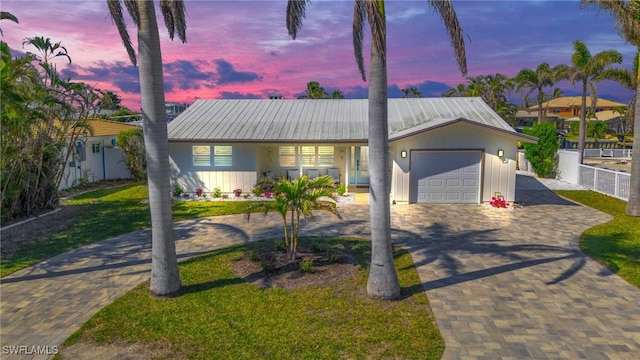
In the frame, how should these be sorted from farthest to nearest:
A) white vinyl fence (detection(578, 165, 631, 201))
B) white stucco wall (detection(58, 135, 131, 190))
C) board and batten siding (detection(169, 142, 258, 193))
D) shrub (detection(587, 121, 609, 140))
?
shrub (detection(587, 121, 609, 140)), white stucco wall (detection(58, 135, 131, 190)), board and batten siding (detection(169, 142, 258, 193)), white vinyl fence (detection(578, 165, 631, 201))

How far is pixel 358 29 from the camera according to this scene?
7.64m

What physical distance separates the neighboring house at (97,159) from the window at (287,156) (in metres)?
A: 9.66

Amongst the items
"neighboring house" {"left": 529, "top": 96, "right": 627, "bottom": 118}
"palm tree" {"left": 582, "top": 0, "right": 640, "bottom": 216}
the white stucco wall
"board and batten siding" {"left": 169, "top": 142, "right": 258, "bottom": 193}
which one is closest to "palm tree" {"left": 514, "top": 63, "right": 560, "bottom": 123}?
"palm tree" {"left": 582, "top": 0, "right": 640, "bottom": 216}

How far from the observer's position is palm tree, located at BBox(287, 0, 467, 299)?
6.89 m

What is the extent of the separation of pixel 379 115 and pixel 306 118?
14.1m

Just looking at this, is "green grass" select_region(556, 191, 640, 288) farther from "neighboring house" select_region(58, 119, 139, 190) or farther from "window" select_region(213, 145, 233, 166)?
"neighboring house" select_region(58, 119, 139, 190)

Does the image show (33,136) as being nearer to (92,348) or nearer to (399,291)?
(92,348)

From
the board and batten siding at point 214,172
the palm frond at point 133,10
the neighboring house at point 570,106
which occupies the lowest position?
the board and batten siding at point 214,172

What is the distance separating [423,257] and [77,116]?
16.7 m

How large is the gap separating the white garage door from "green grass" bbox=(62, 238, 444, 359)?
29.2ft

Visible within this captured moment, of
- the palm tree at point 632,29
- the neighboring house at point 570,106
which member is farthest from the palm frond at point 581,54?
the neighboring house at point 570,106

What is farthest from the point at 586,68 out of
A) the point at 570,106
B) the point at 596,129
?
the point at 570,106

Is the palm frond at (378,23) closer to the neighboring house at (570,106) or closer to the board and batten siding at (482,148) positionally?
the board and batten siding at (482,148)

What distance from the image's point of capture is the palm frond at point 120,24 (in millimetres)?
7650
